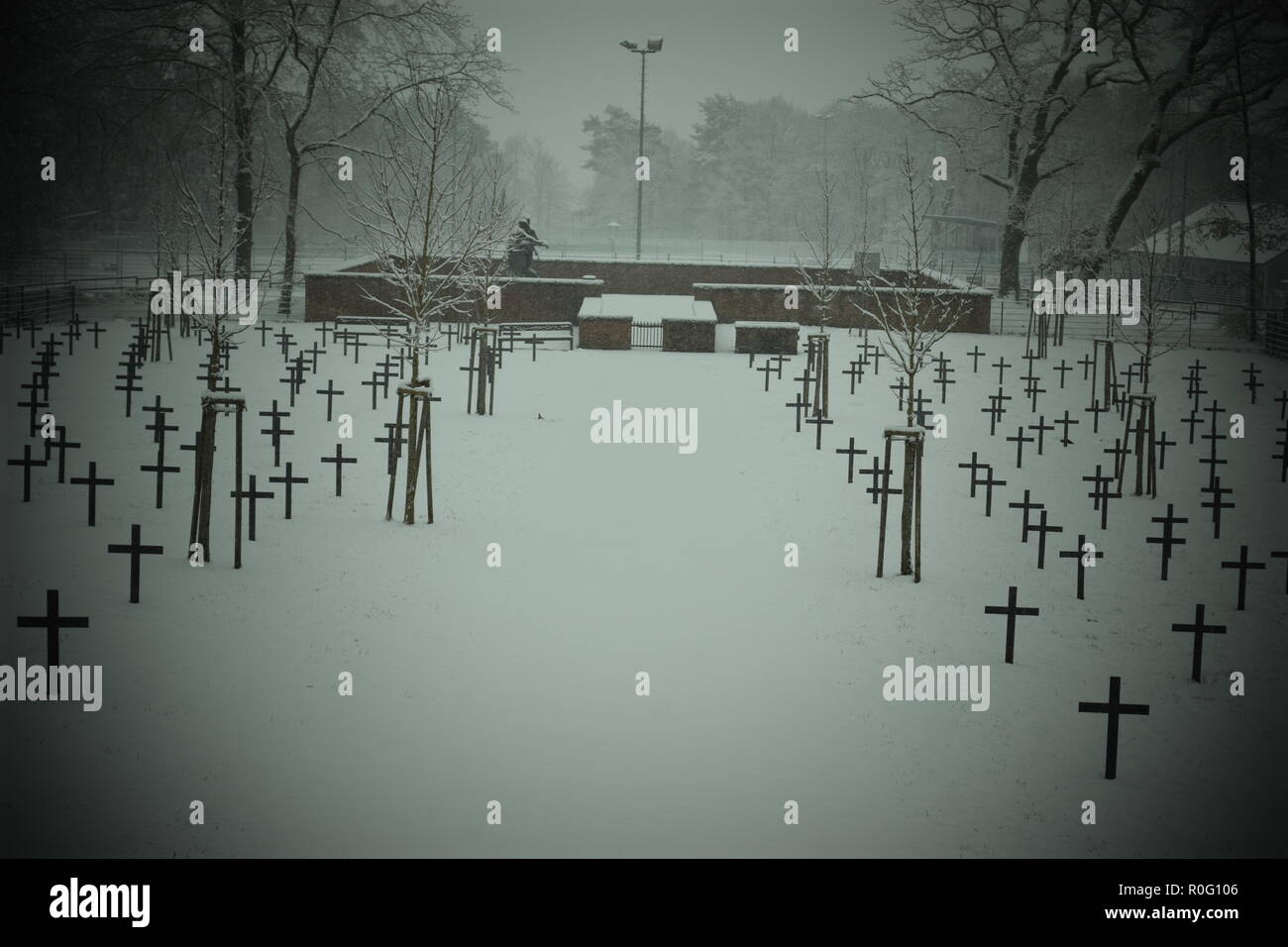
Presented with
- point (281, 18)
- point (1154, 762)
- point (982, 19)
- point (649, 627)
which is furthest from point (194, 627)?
point (982, 19)

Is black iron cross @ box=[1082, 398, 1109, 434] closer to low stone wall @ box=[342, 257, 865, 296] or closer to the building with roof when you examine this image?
low stone wall @ box=[342, 257, 865, 296]

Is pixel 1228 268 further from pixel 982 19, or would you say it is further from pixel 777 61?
pixel 777 61

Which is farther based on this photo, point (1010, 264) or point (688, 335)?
point (1010, 264)

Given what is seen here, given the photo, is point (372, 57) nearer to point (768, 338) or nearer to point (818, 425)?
point (768, 338)

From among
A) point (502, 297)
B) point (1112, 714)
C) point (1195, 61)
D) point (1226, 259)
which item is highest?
Answer: point (1195, 61)

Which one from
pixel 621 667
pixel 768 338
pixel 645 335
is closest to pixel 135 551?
pixel 621 667

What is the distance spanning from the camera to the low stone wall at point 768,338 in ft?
104

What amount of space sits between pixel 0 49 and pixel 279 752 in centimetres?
3703

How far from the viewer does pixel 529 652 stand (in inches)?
397

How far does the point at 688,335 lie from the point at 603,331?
7.38 feet

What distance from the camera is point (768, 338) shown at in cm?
3181

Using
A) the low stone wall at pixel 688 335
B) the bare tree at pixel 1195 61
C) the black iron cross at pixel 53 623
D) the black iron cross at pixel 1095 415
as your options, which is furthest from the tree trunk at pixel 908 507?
the bare tree at pixel 1195 61

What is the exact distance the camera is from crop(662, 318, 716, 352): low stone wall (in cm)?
3241

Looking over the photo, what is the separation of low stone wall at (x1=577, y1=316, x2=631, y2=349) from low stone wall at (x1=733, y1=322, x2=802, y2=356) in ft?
10.1
